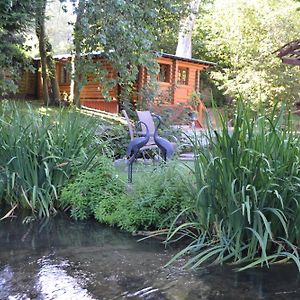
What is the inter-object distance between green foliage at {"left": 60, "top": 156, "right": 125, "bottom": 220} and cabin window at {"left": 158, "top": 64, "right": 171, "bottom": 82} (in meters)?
13.5

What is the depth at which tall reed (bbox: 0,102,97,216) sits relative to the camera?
4.75 m

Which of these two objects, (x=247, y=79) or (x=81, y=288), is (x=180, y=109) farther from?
(x=247, y=79)

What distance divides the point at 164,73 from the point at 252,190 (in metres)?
15.3

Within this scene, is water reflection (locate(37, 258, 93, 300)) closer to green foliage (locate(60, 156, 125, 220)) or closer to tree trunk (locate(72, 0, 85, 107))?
green foliage (locate(60, 156, 125, 220))

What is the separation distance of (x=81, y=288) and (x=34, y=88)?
708 inches

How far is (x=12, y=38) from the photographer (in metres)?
10.5

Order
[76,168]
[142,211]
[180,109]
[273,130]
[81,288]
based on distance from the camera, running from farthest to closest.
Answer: [180,109]
[76,168]
[142,211]
[273,130]
[81,288]

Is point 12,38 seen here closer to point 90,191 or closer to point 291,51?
point 291,51

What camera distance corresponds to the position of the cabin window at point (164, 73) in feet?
58.7

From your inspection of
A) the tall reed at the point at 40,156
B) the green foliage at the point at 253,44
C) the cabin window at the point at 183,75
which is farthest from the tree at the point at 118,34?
the green foliage at the point at 253,44

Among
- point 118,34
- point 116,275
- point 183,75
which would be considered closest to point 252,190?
point 116,275

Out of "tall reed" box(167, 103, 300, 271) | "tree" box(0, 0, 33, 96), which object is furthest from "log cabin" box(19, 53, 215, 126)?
"tall reed" box(167, 103, 300, 271)

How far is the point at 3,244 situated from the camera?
3.92m

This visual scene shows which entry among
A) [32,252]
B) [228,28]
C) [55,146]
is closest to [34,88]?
[228,28]
